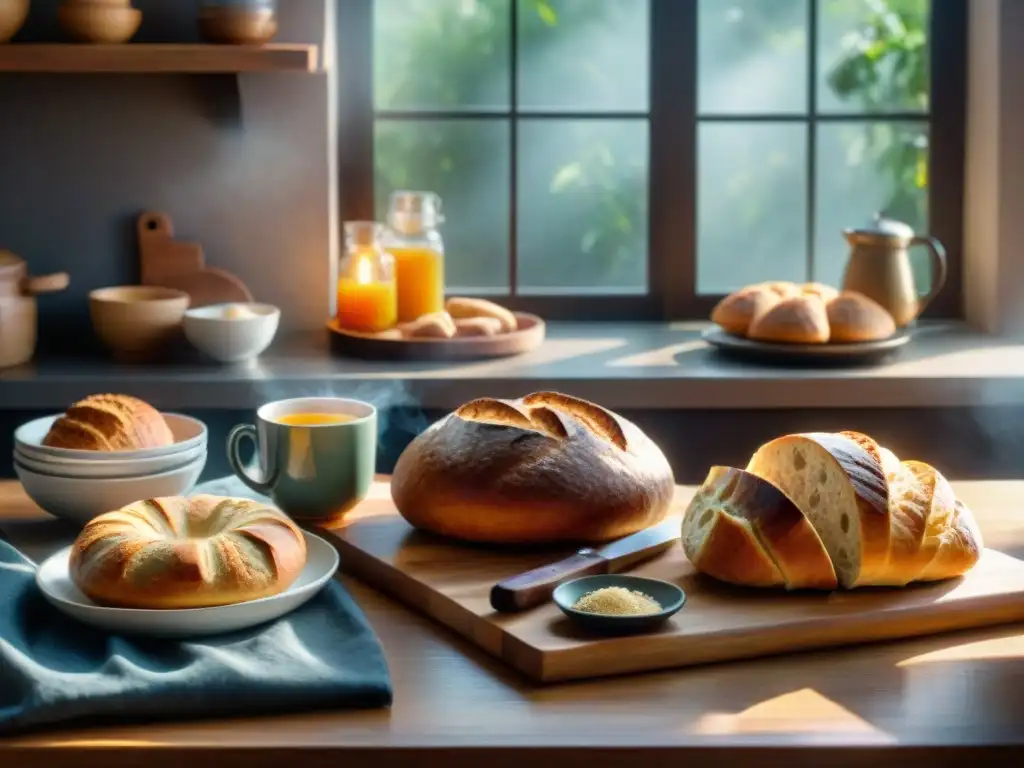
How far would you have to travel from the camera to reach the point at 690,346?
9.61ft

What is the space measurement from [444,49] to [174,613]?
261cm

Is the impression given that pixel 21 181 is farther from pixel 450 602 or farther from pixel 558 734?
pixel 558 734

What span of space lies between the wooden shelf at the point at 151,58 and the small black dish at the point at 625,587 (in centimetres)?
173

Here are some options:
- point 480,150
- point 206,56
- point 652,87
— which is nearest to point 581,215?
point 480,150

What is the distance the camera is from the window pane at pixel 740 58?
143 inches

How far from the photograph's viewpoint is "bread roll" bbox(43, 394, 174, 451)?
1.50 metres

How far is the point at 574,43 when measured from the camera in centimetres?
352

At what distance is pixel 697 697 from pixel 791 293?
181 cm

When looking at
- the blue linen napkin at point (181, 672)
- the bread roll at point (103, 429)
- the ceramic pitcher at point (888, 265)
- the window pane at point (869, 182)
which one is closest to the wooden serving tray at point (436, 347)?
the ceramic pitcher at point (888, 265)

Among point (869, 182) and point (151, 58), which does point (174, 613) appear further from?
point (869, 182)

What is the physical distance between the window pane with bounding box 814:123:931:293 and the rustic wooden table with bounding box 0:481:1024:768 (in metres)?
2.56

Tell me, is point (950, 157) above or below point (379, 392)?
above

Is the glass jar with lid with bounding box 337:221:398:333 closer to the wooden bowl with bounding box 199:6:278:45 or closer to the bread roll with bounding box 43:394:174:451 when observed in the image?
the wooden bowl with bounding box 199:6:278:45

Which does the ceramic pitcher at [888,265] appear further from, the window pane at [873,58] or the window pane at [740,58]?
the window pane at [873,58]
